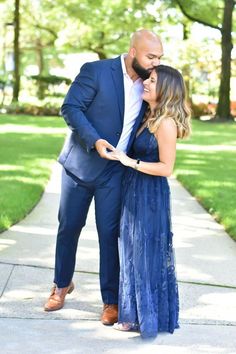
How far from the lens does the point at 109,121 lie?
4691 millimetres

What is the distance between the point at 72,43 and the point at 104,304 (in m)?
38.8

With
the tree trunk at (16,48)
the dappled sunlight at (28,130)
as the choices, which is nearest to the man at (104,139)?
the dappled sunlight at (28,130)

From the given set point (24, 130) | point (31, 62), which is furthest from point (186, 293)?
point (31, 62)

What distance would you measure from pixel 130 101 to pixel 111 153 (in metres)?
0.44

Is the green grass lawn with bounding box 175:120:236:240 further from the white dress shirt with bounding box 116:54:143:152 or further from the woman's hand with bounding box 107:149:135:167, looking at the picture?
the woman's hand with bounding box 107:149:135:167

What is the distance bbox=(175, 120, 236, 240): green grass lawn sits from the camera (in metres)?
9.07

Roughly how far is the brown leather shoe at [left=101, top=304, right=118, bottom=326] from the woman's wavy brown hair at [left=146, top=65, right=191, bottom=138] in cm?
Answer: 124

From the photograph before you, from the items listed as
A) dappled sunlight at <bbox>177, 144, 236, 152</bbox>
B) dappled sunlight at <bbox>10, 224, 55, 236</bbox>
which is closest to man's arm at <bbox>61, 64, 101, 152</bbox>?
dappled sunlight at <bbox>10, 224, 55, 236</bbox>

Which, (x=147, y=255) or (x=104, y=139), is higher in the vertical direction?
(x=104, y=139)

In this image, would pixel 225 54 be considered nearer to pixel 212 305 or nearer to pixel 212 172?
pixel 212 172

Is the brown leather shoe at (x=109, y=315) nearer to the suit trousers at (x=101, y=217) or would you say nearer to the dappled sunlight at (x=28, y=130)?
the suit trousers at (x=101, y=217)

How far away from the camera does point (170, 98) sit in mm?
4426

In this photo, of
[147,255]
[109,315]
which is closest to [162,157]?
[147,255]

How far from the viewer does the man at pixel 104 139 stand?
179 inches
